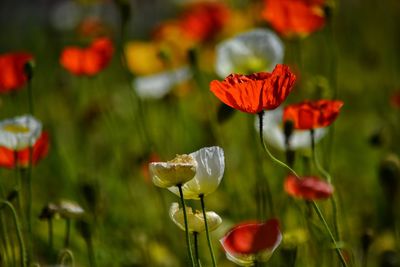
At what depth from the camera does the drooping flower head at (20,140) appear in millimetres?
1531

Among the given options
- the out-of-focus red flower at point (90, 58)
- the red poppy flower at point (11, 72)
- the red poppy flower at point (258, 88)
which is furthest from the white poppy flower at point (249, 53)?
the red poppy flower at point (258, 88)

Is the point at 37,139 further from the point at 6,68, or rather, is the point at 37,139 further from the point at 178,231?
the point at 178,231

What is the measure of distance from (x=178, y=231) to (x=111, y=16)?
4709 mm

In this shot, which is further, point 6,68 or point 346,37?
point 346,37

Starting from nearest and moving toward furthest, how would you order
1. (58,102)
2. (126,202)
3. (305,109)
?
1. (305,109)
2. (126,202)
3. (58,102)

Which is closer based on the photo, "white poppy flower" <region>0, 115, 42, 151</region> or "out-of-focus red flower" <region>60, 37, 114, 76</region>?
"white poppy flower" <region>0, 115, 42, 151</region>

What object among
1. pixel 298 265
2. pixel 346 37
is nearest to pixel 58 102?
pixel 346 37

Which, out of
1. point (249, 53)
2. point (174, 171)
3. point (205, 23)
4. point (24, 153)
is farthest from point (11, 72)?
point (205, 23)

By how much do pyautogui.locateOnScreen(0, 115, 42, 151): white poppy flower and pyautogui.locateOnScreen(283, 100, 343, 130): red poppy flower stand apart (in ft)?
1.64

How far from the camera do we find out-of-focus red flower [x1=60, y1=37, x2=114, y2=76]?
1.94 meters

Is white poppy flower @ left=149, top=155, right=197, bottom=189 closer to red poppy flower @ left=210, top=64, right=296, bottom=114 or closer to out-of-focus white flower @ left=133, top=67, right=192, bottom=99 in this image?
red poppy flower @ left=210, top=64, right=296, bottom=114

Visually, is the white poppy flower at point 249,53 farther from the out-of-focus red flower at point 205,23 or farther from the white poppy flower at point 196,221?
the white poppy flower at point 196,221

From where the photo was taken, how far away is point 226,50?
77.8 inches

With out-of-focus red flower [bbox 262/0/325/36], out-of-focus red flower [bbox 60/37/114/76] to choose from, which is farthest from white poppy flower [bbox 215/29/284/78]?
out-of-focus red flower [bbox 60/37/114/76]
